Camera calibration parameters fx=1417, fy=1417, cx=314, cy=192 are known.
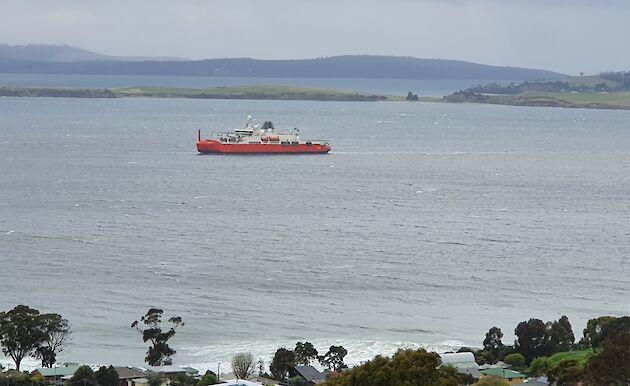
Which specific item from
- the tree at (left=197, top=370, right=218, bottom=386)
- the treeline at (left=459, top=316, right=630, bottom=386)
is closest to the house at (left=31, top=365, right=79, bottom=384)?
the tree at (left=197, top=370, right=218, bottom=386)

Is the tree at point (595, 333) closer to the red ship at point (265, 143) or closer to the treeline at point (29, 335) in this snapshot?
the treeline at point (29, 335)

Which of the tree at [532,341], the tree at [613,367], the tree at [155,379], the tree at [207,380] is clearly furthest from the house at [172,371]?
the tree at [613,367]

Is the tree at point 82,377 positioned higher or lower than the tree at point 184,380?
higher

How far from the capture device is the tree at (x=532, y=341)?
26.5 m

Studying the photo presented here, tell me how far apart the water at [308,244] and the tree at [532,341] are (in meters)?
2.30

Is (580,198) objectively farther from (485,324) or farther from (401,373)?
(401,373)

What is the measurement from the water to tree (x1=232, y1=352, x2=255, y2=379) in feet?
4.25

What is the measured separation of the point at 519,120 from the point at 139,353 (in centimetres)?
12016

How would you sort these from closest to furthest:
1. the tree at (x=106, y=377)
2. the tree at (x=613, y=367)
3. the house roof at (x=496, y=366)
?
the tree at (x=613, y=367) < the tree at (x=106, y=377) < the house roof at (x=496, y=366)

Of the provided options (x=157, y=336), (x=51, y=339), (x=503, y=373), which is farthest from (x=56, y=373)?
(x=503, y=373)

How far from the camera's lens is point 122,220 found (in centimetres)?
4759

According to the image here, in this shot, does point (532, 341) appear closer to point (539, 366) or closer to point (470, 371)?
point (539, 366)

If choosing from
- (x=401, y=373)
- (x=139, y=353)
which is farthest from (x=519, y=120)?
(x=401, y=373)

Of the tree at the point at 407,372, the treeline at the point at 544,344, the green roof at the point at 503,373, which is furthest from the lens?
the treeline at the point at 544,344
